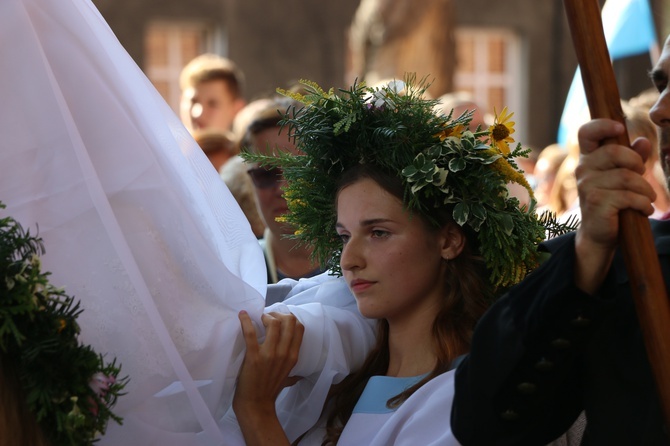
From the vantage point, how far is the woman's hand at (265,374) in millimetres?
2943

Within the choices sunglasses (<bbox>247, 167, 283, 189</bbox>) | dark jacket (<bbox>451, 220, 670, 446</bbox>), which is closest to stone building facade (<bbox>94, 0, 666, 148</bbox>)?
sunglasses (<bbox>247, 167, 283, 189</bbox>)

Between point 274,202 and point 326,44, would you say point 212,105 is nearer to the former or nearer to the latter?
Result: point 274,202

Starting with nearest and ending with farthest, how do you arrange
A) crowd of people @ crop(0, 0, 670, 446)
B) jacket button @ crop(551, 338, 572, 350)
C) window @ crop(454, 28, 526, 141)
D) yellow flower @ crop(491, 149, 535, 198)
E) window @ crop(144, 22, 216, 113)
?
jacket button @ crop(551, 338, 572, 350) < crowd of people @ crop(0, 0, 670, 446) < yellow flower @ crop(491, 149, 535, 198) < window @ crop(144, 22, 216, 113) < window @ crop(454, 28, 526, 141)

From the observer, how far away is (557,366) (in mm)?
2090

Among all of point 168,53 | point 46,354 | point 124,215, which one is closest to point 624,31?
point 124,215

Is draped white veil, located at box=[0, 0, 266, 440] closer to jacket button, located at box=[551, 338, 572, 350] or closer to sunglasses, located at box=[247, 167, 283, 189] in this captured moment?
jacket button, located at box=[551, 338, 572, 350]

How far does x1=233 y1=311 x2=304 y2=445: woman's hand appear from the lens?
9.66 feet

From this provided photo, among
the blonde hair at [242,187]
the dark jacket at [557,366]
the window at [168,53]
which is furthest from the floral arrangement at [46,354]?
the window at [168,53]

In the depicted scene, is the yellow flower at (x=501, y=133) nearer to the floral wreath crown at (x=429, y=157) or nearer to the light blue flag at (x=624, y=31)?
the floral wreath crown at (x=429, y=157)

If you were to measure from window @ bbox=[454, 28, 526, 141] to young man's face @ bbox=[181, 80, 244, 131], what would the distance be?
1058 cm

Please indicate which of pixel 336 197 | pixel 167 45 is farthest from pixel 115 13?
pixel 336 197

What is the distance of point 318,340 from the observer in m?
3.09

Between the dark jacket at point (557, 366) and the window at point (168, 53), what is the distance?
13.6m

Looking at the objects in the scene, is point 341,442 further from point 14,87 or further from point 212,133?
point 212,133
